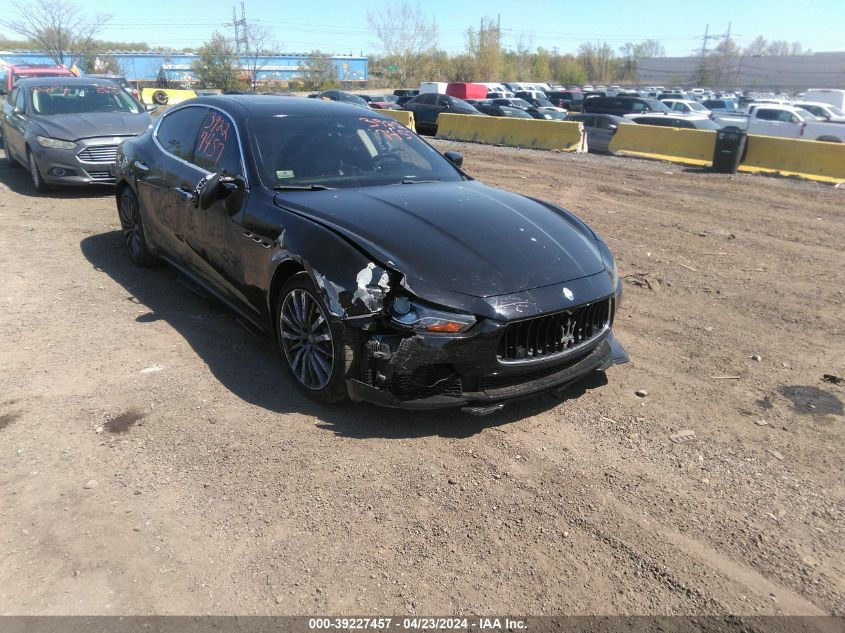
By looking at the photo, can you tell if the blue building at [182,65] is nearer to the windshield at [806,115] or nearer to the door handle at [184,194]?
the windshield at [806,115]

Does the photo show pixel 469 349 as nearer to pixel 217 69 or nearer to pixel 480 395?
pixel 480 395

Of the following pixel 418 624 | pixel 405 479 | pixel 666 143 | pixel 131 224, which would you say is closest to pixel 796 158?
pixel 666 143

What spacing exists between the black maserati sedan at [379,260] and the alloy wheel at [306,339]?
12mm

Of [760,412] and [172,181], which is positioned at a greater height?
[172,181]

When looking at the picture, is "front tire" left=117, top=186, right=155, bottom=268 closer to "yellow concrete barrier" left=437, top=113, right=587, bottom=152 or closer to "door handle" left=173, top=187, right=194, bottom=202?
"door handle" left=173, top=187, right=194, bottom=202

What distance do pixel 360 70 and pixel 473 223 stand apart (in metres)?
83.3

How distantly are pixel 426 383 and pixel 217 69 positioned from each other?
49299 millimetres

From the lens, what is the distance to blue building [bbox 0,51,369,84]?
5631cm

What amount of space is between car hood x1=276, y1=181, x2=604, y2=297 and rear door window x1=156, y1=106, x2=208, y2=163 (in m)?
1.56

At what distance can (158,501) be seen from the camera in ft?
10.3

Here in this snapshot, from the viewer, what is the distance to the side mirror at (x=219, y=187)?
4.45 m

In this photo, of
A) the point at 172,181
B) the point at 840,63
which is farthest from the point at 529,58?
the point at 172,181

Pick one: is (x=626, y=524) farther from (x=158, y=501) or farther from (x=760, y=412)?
(x=158, y=501)

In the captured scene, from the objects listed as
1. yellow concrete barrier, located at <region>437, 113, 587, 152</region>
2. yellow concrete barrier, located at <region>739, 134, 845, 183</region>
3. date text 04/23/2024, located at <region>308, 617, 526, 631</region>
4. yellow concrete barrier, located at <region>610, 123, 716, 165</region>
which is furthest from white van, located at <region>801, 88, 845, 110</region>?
date text 04/23/2024, located at <region>308, 617, 526, 631</region>
